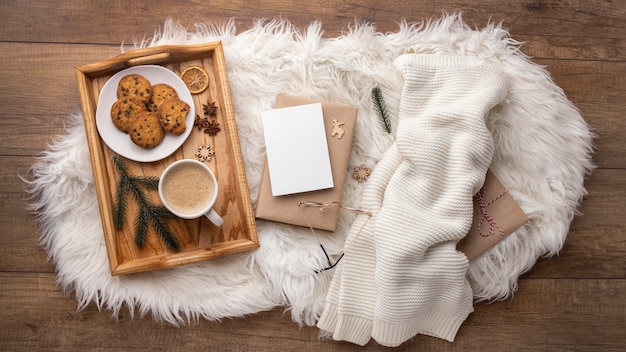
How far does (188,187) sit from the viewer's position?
1016 mm

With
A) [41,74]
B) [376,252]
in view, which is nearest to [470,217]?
[376,252]

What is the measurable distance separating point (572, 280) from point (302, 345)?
68cm

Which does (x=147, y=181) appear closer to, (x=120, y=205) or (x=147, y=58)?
(x=120, y=205)

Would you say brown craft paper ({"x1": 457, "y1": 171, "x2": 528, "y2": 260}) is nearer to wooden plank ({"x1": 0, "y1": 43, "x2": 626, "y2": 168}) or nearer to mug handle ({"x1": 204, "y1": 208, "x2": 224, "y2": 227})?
wooden plank ({"x1": 0, "y1": 43, "x2": 626, "y2": 168})

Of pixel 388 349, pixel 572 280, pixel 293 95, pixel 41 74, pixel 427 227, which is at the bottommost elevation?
pixel 388 349

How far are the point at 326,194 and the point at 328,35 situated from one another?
1.31ft

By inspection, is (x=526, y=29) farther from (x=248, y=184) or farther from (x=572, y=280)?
(x=248, y=184)

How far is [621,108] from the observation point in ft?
3.92

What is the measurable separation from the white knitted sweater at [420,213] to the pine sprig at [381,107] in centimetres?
3

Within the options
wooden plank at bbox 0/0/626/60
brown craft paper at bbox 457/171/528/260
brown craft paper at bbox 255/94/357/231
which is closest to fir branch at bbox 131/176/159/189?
brown craft paper at bbox 255/94/357/231

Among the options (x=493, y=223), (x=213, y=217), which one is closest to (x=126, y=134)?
(x=213, y=217)

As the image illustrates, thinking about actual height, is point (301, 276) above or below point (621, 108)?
below

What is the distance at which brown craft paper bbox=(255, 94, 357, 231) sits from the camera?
1.08 meters

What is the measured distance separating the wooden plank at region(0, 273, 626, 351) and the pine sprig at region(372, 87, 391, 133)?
0.50m
